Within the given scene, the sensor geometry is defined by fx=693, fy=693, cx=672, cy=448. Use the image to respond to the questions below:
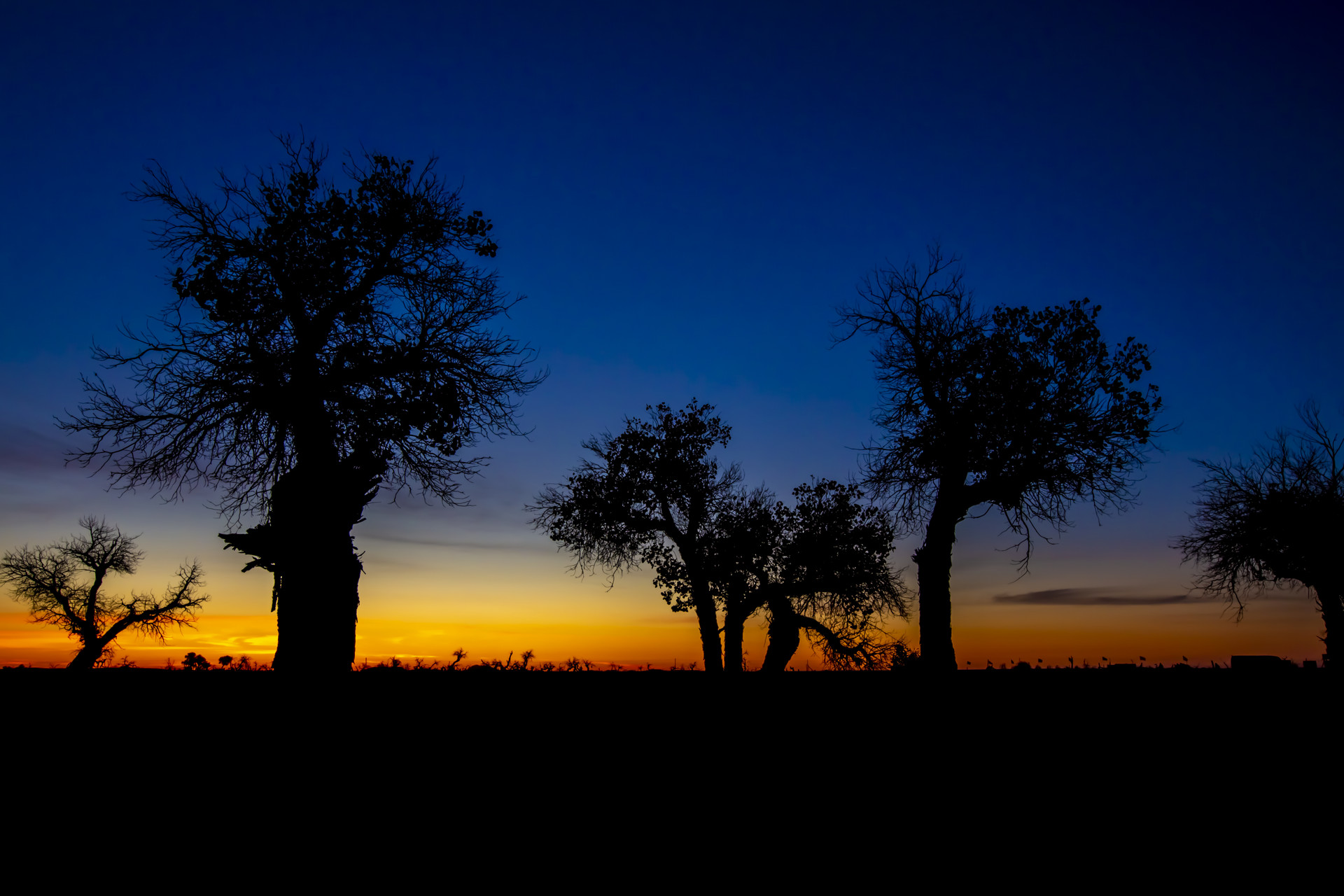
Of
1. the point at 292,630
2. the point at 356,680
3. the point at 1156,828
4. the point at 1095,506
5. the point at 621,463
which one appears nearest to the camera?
the point at 1156,828

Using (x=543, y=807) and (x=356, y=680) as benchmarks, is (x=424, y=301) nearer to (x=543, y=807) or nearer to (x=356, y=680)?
(x=356, y=680)

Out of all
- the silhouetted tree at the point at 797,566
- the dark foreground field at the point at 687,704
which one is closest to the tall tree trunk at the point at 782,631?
the silhouetted tree at the point at 797,566

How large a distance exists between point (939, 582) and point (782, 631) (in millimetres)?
12236

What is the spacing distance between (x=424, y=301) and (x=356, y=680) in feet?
25.1

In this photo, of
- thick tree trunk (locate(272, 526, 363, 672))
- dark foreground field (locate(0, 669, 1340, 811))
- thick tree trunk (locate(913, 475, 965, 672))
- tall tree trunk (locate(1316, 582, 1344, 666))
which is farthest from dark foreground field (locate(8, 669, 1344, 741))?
tall tree trunk (locate(1316, 582, 1344, 666))

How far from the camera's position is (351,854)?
4.05 metres

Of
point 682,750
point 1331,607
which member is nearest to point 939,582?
point 682,750

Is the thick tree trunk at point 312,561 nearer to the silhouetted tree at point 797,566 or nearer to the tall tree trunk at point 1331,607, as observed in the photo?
the silhouetted tree at point 797,566

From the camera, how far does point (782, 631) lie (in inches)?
1127

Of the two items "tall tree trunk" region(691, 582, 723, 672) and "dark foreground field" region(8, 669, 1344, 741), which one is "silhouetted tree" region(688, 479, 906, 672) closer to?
"tall tree trunk" region(691, 582, 723, 672)

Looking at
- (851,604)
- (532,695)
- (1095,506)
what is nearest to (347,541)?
(532,695)

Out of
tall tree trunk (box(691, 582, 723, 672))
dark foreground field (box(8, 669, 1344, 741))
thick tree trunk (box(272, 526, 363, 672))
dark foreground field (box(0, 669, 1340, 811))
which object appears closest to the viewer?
dark foreground field (box(0, 669, 1340, 811))

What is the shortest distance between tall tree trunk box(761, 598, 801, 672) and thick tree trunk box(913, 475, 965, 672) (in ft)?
37.1

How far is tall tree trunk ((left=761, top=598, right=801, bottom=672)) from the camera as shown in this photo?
93.0 ft
